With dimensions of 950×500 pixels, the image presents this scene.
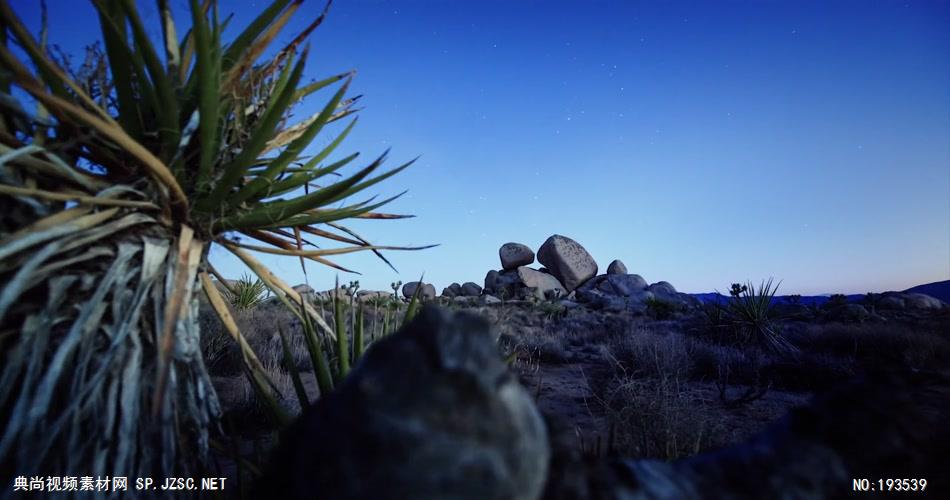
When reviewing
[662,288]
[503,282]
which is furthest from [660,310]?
[503,282]

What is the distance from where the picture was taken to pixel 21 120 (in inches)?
55.8

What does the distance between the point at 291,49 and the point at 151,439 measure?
6.55 ft

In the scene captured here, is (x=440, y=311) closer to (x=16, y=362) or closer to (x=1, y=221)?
(x=16, y=362)

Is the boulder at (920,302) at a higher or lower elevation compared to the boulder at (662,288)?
lower

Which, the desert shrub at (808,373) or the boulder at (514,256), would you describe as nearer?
the desert shrub at (808,373)

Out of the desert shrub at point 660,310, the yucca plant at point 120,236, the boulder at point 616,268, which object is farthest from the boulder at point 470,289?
the yucca plant at point 120,236

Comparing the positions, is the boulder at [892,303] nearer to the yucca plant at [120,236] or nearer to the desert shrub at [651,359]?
the desert shrub at [651,359]

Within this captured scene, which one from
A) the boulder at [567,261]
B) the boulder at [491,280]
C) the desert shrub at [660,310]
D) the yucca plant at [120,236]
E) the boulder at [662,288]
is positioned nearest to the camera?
the yucca plant at [120,236]

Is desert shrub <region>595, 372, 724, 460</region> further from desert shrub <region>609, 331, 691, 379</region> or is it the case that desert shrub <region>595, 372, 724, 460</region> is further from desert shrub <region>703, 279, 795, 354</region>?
desert shrub <region>703, 279, 795, 354</region>

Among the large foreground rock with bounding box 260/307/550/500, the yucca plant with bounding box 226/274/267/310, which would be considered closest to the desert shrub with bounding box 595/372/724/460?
the large foreground rock with bounding box 260/307/550/500

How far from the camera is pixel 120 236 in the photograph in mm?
1495

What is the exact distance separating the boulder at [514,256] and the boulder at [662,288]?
9.98m

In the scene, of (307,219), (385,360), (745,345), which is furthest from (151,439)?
(745,345)

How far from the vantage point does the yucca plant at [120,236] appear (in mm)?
1209
